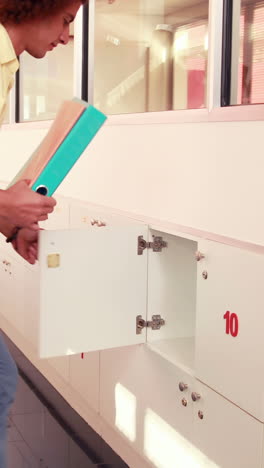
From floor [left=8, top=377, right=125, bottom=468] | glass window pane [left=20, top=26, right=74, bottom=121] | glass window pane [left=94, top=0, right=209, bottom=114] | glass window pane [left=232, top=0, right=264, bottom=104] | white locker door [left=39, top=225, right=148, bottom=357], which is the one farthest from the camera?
glass window pane [left=20, top=26, right=74, bottom=121]

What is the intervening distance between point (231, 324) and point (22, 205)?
0.74 metres

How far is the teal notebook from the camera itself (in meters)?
1.76

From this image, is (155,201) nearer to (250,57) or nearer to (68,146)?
(250,57)

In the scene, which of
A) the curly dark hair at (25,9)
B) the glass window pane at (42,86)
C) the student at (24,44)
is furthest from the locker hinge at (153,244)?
the glass window pane at (42,86)

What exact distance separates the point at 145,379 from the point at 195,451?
0.42m

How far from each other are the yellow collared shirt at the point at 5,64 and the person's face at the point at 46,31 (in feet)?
0.34

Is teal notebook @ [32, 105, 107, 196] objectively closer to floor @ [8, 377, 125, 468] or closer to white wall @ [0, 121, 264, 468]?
white wall @ [0, 121, 264, 468]

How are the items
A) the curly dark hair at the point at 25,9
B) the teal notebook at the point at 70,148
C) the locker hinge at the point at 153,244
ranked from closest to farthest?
the curly dark hair at the point at 25,9
the teal notebook at the point at 70,148
the locker hinge at the point at 153,244

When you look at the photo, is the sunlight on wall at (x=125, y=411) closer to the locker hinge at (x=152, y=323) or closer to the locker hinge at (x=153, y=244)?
the locker hinge at (x=152, y=323)

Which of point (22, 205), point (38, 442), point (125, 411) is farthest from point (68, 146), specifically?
point (38, 442)

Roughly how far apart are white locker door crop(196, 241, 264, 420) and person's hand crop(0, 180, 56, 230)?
24.1 inches

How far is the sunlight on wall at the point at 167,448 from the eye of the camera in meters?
2.31

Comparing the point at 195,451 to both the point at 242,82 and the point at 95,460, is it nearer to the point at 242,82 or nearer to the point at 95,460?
the point at 95,460

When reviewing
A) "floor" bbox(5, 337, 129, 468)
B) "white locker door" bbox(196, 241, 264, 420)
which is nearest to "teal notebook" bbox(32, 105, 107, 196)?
"white locker door" bbox(196, 241, 264, 420)
